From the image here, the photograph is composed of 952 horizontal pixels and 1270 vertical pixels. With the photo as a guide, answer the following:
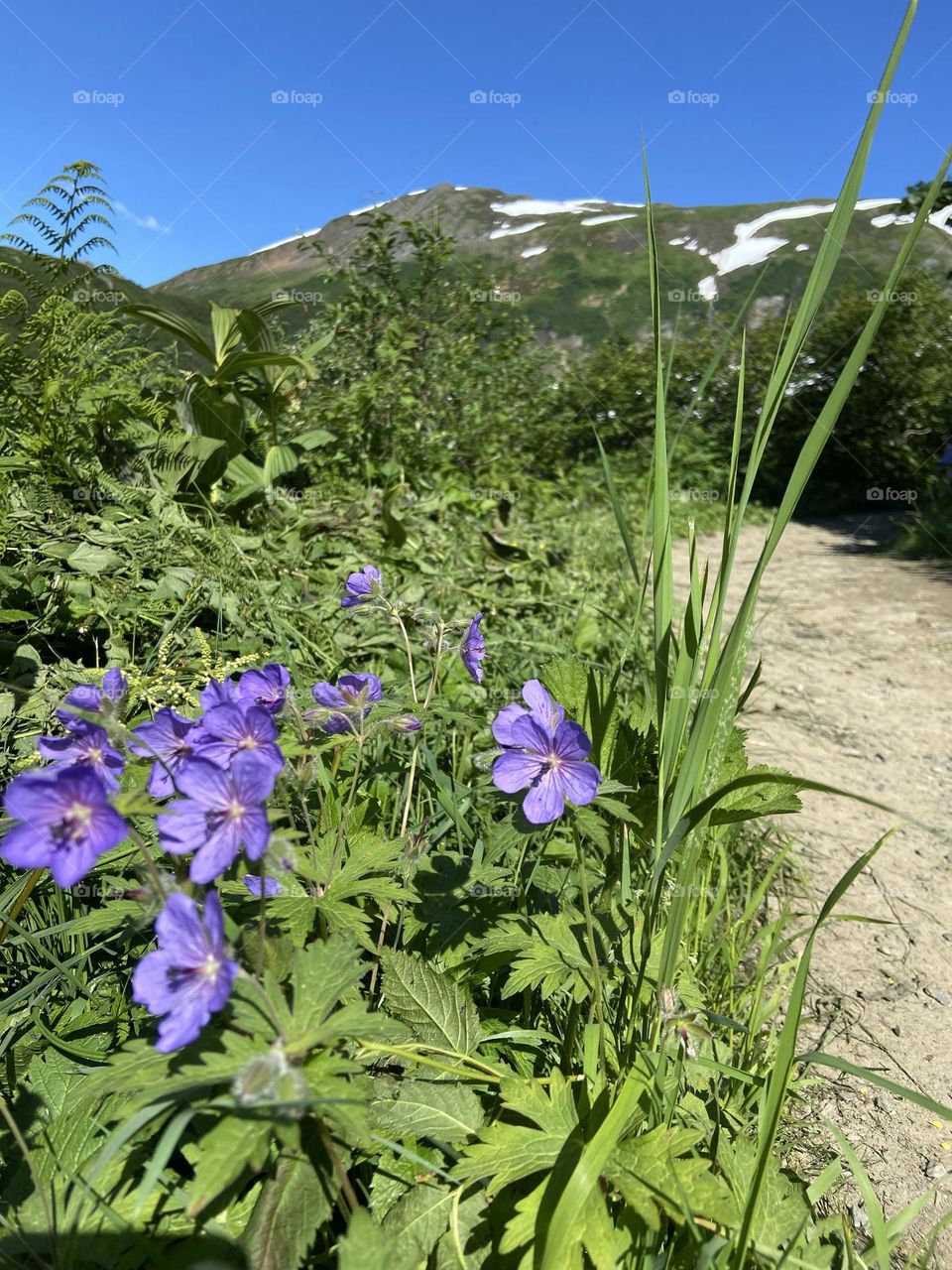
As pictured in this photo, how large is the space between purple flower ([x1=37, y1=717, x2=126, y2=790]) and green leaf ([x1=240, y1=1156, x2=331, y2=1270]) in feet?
1.46

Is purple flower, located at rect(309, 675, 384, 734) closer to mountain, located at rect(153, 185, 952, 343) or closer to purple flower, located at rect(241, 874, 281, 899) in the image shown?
purple flower, located at rect(241, 874, 281, 899)

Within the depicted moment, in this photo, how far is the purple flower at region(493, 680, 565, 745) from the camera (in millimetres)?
982

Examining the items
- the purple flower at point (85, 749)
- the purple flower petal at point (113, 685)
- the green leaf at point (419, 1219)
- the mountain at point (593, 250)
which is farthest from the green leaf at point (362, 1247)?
the mountain at point (593, 250)

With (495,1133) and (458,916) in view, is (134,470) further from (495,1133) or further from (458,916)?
(495,1133)

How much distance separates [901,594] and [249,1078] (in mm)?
5910

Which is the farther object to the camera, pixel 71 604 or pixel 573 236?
pixel 573 236

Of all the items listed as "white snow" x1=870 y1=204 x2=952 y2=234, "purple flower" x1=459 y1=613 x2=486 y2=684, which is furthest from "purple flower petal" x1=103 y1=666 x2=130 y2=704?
"white snow" x1=870 y1=204 x2=952 y2=234

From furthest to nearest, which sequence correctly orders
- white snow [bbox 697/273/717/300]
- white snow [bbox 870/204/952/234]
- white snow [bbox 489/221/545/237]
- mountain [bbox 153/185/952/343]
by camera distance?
white snow [bbox 489/221/545/237] → mountain [bbox 153/185/952/343] → white snow [bbox 870/204/952/234] → white snow [bbox 697/273/717/300]

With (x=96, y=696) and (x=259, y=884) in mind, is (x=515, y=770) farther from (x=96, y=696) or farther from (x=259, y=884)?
(x=96, y=696)

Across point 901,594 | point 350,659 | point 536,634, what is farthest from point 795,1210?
point 901,594

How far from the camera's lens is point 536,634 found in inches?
120

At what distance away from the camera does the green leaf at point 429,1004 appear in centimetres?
109

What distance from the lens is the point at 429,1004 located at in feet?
3.67

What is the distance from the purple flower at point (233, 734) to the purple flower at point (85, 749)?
84mm
